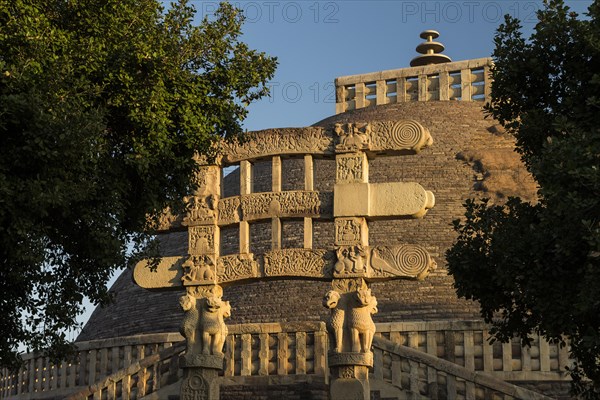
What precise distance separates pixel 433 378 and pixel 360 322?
2319 millimetres

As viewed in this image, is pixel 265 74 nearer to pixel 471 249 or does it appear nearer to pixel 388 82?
pixel 471 249

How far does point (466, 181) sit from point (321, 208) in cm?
1430

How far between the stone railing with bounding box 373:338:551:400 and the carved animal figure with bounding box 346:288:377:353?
6.50 ft

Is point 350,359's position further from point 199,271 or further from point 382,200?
point 199,271

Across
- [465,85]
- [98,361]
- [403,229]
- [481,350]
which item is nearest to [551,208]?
[481,350]

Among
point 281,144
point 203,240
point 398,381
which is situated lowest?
point 398,381

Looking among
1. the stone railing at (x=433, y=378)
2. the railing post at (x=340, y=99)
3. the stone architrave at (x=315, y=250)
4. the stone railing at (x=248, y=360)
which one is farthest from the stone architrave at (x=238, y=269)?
the railing post at (x=340, y=99)

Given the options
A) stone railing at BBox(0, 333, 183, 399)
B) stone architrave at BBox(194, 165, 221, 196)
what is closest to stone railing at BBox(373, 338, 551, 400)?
stone architrave at BBox(194, 165, 221, 196)

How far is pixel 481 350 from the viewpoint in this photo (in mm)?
21828

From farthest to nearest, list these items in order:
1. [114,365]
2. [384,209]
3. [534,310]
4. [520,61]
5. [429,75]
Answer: [429,75] < [114,365] < [384,209] < [520,61] < [534,310]

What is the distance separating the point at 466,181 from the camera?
31969 millimetres

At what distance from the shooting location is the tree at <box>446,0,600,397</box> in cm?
1188

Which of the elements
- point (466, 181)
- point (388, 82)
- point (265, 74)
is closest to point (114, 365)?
point (265, 74)

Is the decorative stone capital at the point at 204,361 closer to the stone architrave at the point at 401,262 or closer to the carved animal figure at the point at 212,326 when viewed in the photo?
the carved animal figure at the point at 212,326
